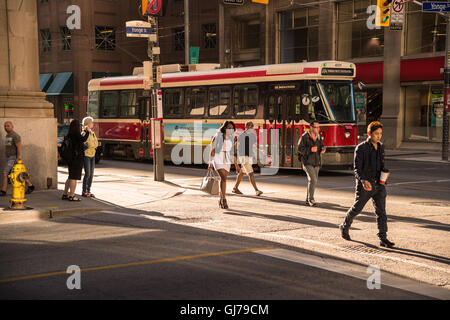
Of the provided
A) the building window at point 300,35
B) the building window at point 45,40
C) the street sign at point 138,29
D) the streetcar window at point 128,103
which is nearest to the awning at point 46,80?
the building window at point 45,40

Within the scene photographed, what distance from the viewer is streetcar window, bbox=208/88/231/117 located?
20.9m

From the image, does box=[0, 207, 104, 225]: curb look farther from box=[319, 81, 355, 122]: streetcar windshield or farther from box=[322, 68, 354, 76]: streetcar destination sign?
box=[322, 68, 354, 76]: streetcar destination sign

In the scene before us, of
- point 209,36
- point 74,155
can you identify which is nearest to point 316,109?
point 74,155

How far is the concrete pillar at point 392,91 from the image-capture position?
3166 cm

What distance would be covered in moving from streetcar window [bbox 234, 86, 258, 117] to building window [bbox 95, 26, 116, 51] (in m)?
36.8

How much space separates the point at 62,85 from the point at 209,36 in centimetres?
1596

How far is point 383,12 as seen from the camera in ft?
74.3

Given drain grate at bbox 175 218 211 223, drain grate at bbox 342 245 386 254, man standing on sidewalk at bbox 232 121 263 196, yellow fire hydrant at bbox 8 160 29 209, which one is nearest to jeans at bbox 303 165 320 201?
man standing on sidewalk at bbox 232 121 263 196

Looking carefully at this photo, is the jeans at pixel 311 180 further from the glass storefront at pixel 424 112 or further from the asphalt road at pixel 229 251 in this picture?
the glass storefront at pixel 424 112

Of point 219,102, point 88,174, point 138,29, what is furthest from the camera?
point 219,102

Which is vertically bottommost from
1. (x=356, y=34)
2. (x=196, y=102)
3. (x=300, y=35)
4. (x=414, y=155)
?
(x=414, y=155)

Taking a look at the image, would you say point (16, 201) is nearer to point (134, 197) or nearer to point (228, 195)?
point (134, 197)

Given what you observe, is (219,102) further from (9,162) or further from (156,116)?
(9,162)

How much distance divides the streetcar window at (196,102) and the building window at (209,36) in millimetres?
25035
